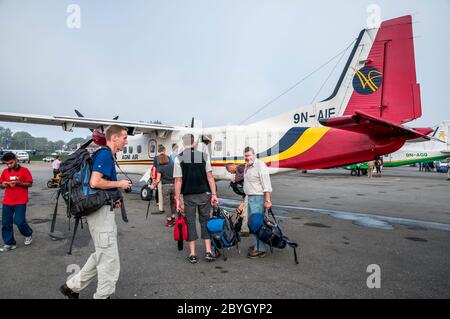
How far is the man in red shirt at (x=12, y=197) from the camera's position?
5.31 metres

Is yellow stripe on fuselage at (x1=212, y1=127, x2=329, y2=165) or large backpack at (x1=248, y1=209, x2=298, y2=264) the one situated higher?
yellow stripe on fuselage at (x1=212, y1=127, x2=329, y2=165)

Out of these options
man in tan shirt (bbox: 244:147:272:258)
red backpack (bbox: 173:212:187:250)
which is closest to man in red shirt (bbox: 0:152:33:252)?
red backpack (bbox: 173:212:187:250)

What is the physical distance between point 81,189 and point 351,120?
621 centimetres

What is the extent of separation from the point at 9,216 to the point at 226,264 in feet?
13.5

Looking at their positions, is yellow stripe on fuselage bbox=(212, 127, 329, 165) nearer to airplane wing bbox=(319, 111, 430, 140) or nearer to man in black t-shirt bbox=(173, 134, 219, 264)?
airplane wing bbox=(319, 111, 430, 140)

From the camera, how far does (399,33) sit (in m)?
8.31

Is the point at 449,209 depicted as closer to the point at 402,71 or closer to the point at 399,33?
the point at 402,71

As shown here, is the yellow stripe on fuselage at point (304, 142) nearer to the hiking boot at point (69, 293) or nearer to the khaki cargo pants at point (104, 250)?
the khaki cargo pants at point (104, 250)

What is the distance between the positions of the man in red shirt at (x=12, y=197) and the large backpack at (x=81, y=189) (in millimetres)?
2842

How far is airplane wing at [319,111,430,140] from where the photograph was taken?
689 cm

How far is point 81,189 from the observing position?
10.5 ft

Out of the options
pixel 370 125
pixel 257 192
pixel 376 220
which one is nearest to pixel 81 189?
pixel 257 192
